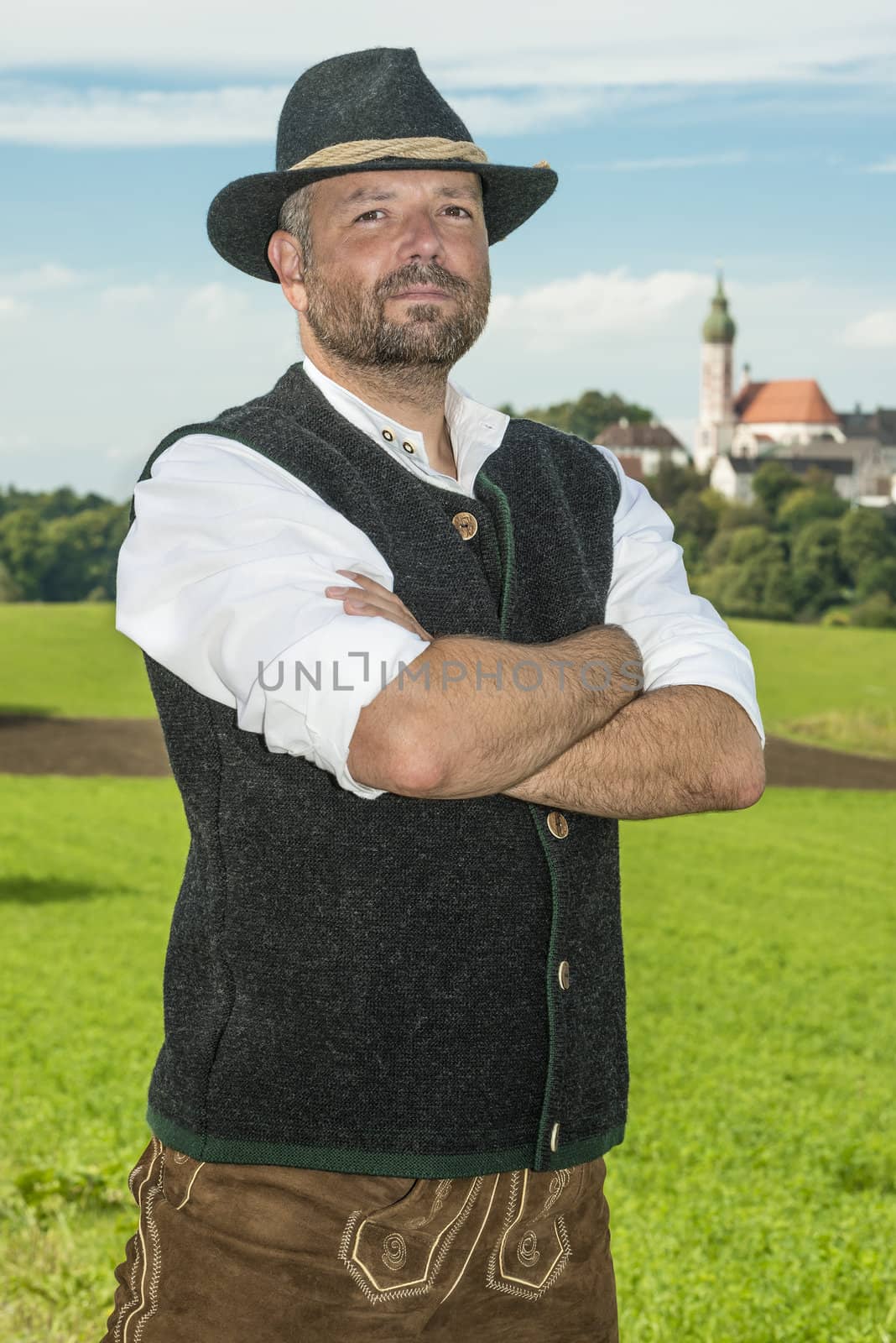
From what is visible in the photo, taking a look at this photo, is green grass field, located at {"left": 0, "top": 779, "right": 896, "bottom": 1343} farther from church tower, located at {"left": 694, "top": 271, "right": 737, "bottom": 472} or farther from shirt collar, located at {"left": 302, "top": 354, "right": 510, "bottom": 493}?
church tower, located at {"left": 694, "top": 271, "right": 737, "bottom": 472}

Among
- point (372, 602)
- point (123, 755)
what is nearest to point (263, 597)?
point (372, 602)

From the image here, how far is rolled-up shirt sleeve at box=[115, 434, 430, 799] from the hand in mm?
17

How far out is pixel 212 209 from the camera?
9.39 feet

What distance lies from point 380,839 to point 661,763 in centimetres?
54

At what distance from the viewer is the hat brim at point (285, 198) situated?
2.68 m

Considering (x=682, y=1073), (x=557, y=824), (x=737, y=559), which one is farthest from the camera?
(x=737, y=559)

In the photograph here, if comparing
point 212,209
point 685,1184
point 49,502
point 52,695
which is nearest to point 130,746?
point 52,695

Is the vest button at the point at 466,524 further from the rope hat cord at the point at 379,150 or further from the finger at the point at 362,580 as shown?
the rope hat cord at the point at 379,150

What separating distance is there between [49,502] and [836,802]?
6717cm

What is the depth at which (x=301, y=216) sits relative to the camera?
2.78m

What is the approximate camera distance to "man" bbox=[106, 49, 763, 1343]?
88.0 inches

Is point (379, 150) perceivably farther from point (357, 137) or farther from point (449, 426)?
point (449, 426)

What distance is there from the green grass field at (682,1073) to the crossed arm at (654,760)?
313cm

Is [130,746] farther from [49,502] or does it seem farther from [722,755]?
[49,502]
